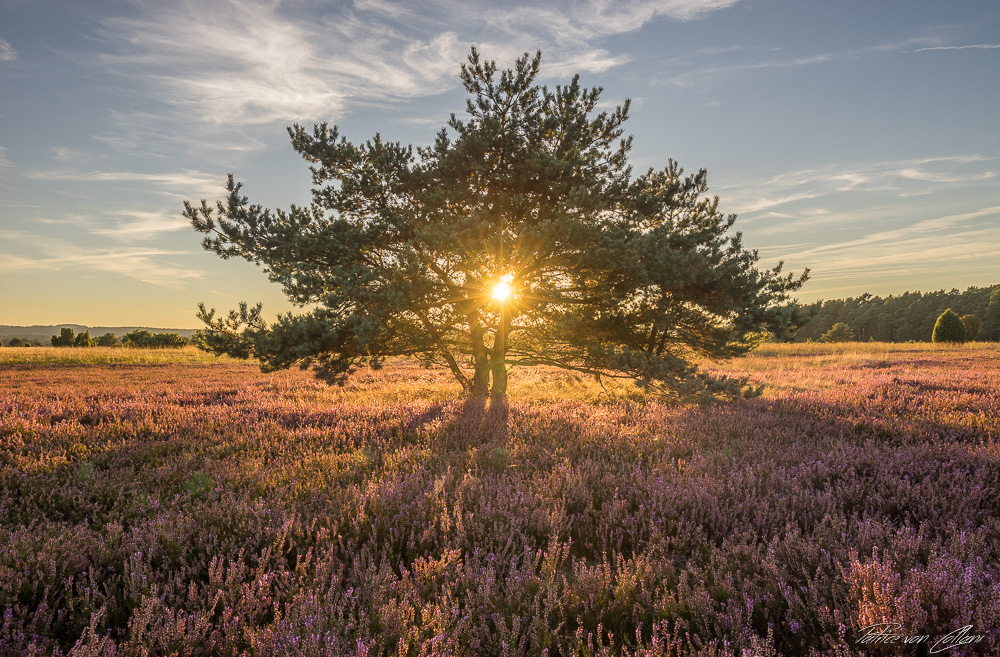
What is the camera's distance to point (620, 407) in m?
8.55

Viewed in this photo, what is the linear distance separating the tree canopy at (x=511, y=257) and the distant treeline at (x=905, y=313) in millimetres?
86019

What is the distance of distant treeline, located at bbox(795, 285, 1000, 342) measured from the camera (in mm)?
82500

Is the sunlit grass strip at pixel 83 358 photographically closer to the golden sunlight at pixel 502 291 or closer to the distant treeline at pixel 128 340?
the distant treeline at pixel 128 340

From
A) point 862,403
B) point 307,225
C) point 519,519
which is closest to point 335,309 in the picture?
point 307,225

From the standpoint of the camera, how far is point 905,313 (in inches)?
3789

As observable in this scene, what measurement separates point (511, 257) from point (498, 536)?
6.57m

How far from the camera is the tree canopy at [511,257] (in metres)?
8.22

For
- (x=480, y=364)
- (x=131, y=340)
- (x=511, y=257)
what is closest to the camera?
(x=511, y=257)

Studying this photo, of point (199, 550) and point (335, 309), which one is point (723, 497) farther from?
point (335, 309)

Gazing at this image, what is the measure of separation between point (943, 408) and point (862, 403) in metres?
1.11

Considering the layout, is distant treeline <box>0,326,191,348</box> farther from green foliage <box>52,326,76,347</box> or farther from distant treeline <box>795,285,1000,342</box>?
distant treeline <box>795,285,1000,342</box>

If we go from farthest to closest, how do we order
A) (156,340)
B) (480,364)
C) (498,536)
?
(156,340)
(480,364)
(498,536)

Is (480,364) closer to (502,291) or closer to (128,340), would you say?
(502,291)

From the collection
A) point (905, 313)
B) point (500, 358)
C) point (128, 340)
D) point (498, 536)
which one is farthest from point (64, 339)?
point (905, 313)
